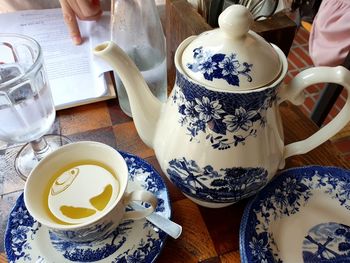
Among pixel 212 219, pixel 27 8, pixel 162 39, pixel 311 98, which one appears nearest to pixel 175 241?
pixel 212 219

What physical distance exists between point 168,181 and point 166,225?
0.08 meters

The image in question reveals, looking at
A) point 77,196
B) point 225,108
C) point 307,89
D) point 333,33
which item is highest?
point 225,108

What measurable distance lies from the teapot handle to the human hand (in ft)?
1.49

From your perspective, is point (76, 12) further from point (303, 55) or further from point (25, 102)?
point (303, 55)

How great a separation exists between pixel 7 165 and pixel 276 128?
357 millimetres

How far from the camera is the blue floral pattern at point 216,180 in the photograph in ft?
1.05

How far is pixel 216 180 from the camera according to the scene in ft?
1.07

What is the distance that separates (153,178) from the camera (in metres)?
0.41

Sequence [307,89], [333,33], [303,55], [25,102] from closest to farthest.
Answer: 1. [25,102]
2. [333,33]
3. [307,89]
4. [303,55]

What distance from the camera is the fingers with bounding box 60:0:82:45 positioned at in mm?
627

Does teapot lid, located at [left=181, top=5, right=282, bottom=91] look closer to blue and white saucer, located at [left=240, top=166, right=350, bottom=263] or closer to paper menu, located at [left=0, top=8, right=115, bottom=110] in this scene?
blue and white saucer, located at [left=240, top=166, right=350, bottom=263]

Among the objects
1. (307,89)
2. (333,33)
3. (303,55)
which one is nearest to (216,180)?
(333,33)

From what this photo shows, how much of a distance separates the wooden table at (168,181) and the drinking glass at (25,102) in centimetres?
5

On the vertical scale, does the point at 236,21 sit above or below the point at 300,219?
above
